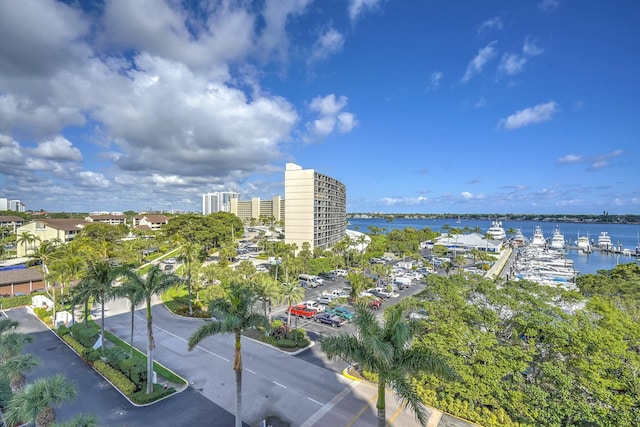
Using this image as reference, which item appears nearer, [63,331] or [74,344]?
[74,344]

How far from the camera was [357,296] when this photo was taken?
3525 cm

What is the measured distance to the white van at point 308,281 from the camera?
50.4m

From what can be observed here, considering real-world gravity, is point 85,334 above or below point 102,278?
below

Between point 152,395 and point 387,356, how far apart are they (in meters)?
17.4

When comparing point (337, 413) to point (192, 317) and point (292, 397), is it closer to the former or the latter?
point (292, 397)

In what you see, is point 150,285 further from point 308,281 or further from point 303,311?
point 308,281

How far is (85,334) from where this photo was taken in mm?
26781

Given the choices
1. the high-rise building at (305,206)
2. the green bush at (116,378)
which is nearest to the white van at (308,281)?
the high-rise building at (305,206)

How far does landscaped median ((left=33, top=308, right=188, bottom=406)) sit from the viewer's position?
63.1 ft

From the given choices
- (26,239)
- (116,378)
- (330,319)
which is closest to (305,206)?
(330,319)

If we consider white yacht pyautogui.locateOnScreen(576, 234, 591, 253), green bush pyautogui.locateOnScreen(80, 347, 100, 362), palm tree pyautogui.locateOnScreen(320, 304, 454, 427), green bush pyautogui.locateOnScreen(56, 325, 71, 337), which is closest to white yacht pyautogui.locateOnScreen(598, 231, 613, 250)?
white yacht pyautogui.locateOnScreen(576, 234, 591, 253)

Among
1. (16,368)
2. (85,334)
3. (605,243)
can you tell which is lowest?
(605,243)

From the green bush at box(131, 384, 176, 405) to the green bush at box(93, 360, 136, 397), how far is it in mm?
653

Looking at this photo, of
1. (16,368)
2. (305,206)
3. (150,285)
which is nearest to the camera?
(16,368)
